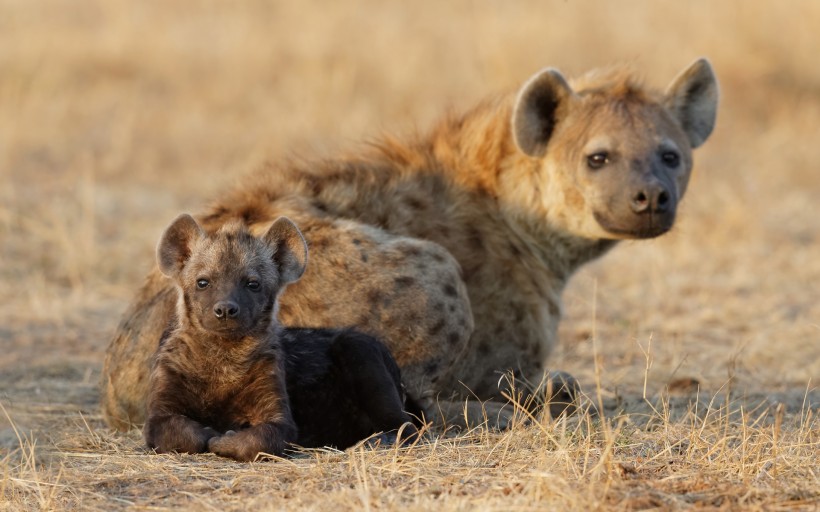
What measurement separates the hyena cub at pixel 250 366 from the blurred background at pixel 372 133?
6.55ft

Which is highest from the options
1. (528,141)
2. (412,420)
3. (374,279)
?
(528,141)

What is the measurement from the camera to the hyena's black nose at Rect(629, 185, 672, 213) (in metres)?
5.75

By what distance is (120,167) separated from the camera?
11750 millimetres

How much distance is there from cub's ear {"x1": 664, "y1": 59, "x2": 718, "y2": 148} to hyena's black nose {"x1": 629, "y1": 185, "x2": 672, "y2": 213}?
727 millimetres

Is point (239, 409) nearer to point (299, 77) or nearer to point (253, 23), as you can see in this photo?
point (299, 77)

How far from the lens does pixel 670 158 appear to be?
6023 millimetres

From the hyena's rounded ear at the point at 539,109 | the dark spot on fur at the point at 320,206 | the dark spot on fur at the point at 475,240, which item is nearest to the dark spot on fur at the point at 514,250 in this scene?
the dark spot on fur at the point at 475,240

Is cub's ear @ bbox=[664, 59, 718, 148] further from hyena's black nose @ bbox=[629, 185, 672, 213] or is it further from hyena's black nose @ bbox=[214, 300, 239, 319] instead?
hyena's black nose @ bbox=[214, 300, 239, 319]

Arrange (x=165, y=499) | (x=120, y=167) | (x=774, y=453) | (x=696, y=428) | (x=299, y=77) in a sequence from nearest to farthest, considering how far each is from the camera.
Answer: (x=165, y=499) < (x=774, y=453) < (x=696, y=428) < (x=120, y=167) < (x=299, y=77)

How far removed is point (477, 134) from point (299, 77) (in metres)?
8.79

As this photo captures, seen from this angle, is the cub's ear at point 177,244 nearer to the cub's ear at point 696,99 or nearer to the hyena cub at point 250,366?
the hyena cub at point 250,366

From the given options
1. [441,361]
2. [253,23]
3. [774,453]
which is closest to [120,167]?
[253,23]

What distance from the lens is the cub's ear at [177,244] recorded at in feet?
14.7

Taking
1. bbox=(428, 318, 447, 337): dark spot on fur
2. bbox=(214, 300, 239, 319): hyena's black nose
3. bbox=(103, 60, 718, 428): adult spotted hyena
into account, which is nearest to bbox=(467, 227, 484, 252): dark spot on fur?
A: bbox=(103, 60, 718, 428): adult spotted hyena
